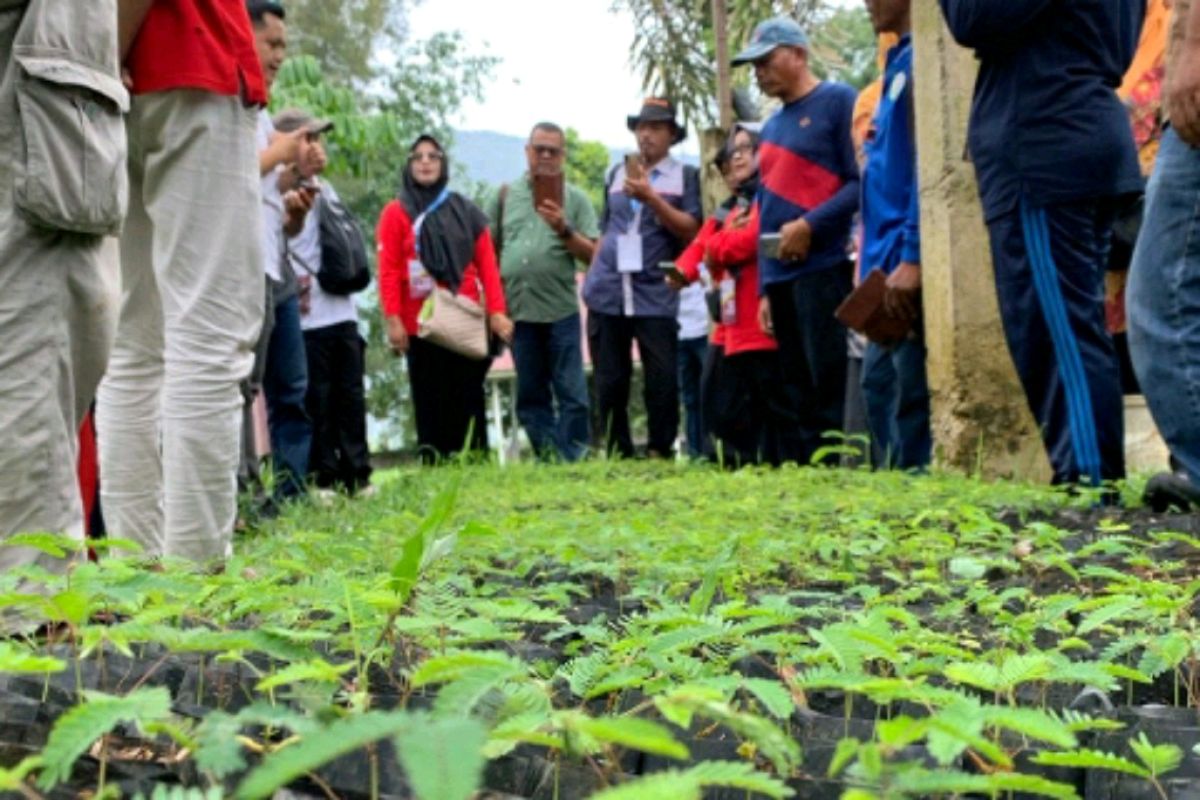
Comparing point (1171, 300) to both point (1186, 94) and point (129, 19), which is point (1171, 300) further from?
point (129, 19)

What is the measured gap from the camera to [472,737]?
0.96m

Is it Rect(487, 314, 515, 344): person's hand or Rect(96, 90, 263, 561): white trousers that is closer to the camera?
Rect(96, 90, 263, 561): white trousers

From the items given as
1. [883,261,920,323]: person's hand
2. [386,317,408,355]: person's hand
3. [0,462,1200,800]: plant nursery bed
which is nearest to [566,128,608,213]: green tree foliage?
[386,317,408,355]: person's hand

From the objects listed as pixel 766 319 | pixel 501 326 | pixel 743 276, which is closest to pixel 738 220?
pixel 743 276

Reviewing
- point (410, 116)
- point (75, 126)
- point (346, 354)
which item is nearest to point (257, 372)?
point (346, 354)

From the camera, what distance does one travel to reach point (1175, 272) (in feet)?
12.4

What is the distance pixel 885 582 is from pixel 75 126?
1573 mm

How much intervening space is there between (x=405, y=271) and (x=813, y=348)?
3.30 meters

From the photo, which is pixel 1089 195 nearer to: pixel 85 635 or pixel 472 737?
pixel 85 635

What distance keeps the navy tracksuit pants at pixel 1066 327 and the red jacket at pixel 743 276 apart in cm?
354

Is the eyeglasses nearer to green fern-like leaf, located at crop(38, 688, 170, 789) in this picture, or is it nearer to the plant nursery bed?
Result: the plant nursery bed

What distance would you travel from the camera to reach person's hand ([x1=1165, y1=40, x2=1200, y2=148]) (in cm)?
358

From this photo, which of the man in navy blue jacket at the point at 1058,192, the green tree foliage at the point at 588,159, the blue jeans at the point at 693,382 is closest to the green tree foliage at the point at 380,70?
the green tree foliage at the point at 588,159

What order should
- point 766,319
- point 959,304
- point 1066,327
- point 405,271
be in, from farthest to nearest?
point 405,271 < point 766,319 < point 959,304 < point 1066,327
